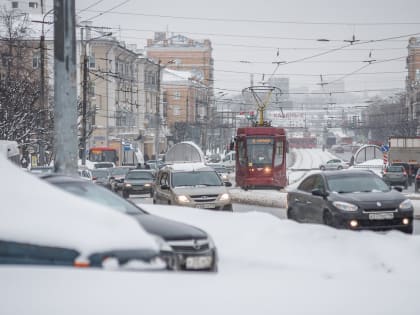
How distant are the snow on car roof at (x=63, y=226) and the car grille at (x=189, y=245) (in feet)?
5.48

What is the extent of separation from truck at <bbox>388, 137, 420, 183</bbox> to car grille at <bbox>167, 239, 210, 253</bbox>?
184 feet

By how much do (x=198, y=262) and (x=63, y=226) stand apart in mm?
2388

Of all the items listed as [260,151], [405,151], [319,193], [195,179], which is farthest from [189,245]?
[405,151]

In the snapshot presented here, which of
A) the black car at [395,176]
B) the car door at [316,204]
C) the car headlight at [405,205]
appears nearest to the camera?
the car headlight at [405,205]

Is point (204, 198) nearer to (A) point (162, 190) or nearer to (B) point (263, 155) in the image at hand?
(A) point (162, 190)

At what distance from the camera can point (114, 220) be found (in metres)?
7.01

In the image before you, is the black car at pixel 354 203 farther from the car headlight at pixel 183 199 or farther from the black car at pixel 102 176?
the black car at pixel 102 176

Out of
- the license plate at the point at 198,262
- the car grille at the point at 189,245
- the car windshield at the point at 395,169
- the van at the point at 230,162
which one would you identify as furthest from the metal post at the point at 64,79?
the van at the point at 230,162

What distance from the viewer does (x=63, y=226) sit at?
22.5ft

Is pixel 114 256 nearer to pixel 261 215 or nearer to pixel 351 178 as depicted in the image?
pixel 261 215

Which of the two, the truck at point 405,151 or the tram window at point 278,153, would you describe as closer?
the tram window at point 278,153

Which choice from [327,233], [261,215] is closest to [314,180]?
[261,215]

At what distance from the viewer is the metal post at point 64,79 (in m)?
14.5

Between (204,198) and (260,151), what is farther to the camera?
(260,151)
